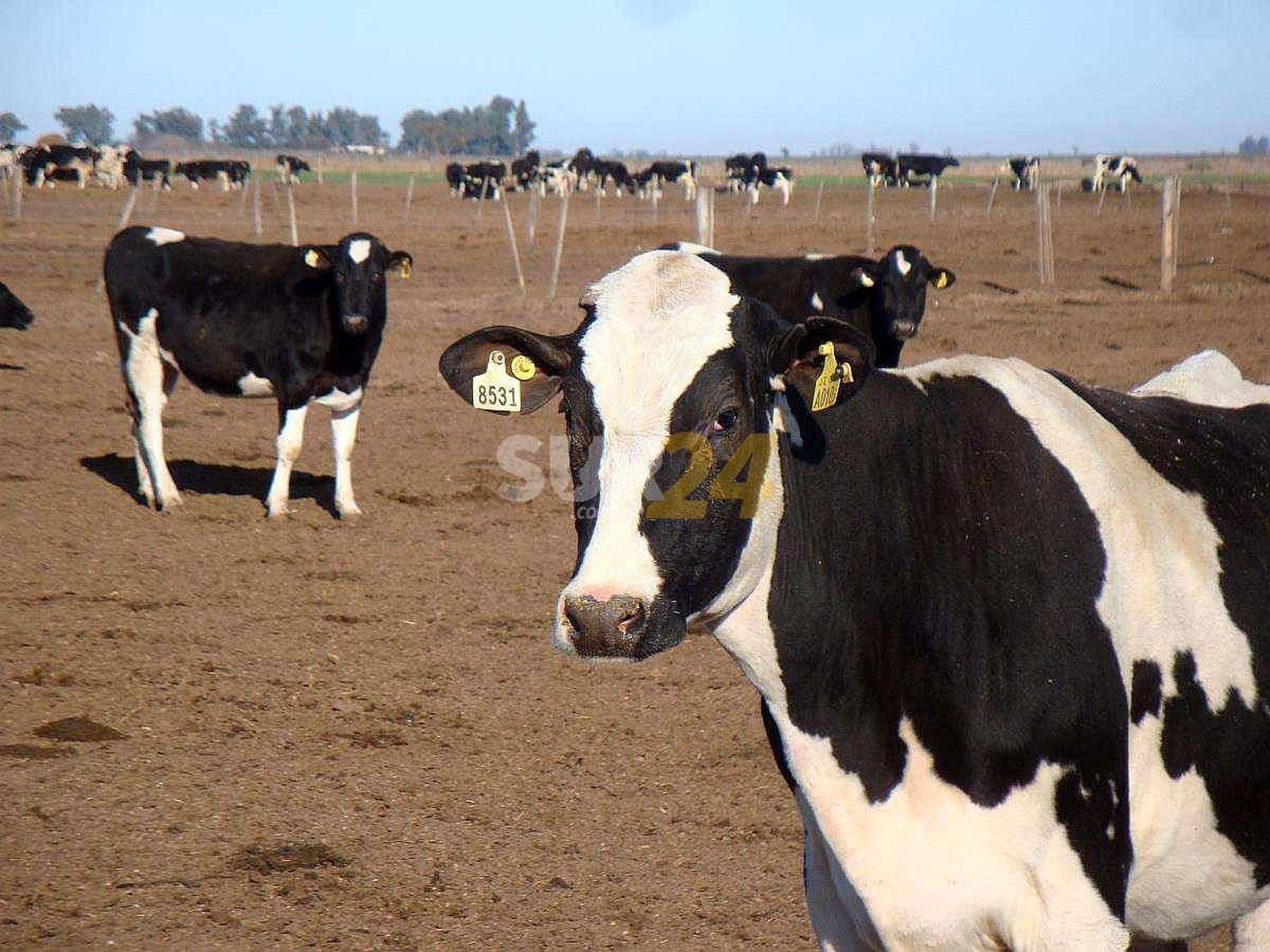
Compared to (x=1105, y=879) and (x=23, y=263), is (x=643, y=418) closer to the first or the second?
(x=1105, y=879)

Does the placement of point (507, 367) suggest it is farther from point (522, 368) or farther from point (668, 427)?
point (668, 427)

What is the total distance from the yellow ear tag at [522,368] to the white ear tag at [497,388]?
2 centimetres

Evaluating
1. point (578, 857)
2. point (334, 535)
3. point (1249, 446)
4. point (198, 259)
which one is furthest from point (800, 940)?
point (198, 259)

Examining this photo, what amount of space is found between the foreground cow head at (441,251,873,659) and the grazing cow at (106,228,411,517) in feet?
21.4

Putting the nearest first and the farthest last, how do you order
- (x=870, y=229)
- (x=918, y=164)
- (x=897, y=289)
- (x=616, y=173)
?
(x=897, y=289) → (x=870, y=229) → (x=616, y=173) → (x=918, y=164)

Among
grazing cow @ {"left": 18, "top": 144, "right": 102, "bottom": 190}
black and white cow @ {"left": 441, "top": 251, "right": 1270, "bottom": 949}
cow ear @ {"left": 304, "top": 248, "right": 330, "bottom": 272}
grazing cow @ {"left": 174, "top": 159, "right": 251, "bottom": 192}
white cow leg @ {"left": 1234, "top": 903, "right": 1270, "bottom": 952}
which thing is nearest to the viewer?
black and white cow @ {"left": 441, "top": 251, "right": 1270, "bottom": 949}

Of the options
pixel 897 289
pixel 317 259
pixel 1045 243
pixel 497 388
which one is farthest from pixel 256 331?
pixel 1045 243

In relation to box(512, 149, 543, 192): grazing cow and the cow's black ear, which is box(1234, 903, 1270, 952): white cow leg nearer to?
the cow's black ear

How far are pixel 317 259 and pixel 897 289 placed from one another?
201 inches

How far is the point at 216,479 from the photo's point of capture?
10.0 meters

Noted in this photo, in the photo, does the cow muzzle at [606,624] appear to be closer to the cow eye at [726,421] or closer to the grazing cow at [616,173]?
the cow eye at [726,421]

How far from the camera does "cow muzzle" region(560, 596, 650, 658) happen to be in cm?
245

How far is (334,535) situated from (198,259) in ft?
9.44

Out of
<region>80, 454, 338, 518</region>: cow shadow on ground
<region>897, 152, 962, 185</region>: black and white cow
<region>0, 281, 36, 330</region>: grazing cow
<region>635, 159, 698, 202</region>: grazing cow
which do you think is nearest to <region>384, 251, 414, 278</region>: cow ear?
<region>80, 454, 338, 518</region>: cow shadow on ground
